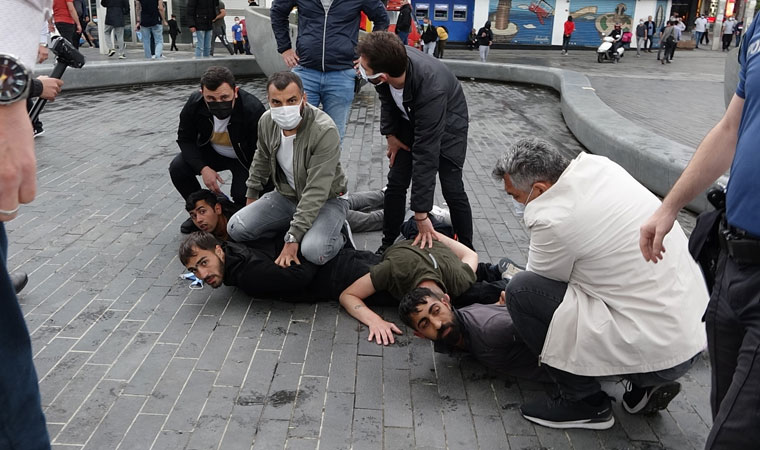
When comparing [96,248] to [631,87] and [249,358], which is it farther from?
[631,87]

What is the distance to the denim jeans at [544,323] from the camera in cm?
269

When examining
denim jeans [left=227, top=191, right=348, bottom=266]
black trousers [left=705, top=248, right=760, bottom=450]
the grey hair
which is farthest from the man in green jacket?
black trousers [left=705, top=248, right=760, bottom=450]

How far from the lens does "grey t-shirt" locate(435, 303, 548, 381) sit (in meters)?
3.07

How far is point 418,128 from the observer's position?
4.05 metres

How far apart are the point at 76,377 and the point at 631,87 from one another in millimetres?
13760

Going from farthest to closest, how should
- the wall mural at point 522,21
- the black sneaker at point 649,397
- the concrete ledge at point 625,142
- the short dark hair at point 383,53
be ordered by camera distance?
the wall mural at point 522,21, the concrete ledge at point 625,142, the short dark hair at point 383,53, the black sneaker at point 649,397

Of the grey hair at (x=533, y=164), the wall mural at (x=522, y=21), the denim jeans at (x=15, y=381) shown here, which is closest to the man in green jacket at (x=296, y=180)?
the grey hair at (x=533, y=164)

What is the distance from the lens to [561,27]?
3186 cm

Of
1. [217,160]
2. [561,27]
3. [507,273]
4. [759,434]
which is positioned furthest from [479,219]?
[561,27]

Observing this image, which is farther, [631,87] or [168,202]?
[631,87]

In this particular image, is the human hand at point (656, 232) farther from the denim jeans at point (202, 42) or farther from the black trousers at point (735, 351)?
the denim jeans at point (202, 42)

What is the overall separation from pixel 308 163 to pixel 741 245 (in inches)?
106

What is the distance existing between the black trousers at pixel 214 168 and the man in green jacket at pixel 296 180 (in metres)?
0.57

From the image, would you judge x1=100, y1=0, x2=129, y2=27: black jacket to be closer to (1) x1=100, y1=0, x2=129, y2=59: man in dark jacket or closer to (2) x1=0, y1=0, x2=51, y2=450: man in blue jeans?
(1) x1=100, y1=0, x2=129, y2=59: man in dark jacket
